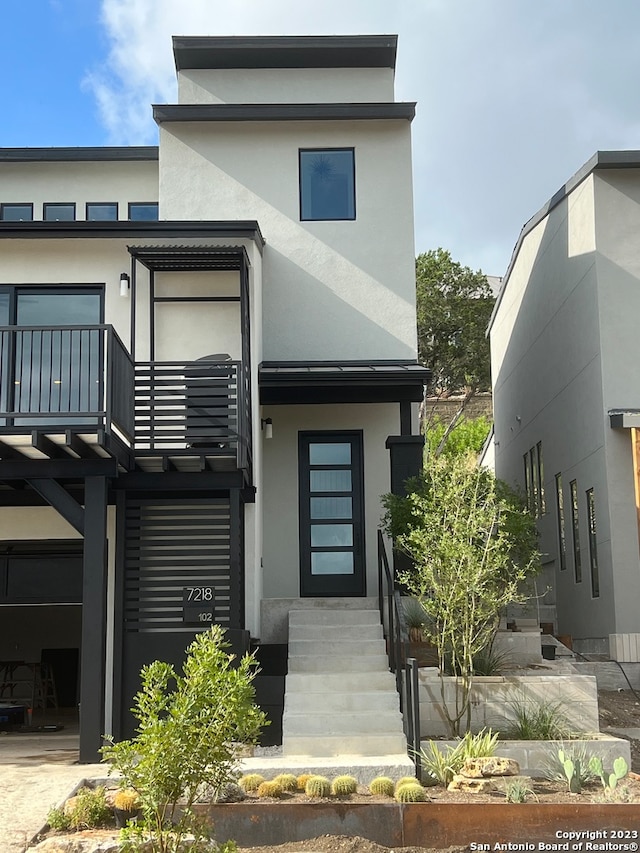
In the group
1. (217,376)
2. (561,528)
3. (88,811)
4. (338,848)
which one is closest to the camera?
(338,848)

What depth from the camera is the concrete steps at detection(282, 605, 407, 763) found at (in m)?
11.1

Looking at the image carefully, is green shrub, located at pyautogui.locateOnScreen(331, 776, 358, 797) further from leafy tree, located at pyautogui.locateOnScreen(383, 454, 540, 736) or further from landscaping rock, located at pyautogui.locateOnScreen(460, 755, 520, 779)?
leafy tree, located at pyautogui.locateOnScreen(383, 454, 540, 736)

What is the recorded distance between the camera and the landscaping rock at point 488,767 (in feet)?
31.9

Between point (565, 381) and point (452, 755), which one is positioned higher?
point (565, 381)

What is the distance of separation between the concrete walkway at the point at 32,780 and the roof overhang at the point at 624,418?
29.0 ft

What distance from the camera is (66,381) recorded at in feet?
41.7

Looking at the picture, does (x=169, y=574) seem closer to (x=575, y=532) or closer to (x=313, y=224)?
(x=313, y=224)

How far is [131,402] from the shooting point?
498 inches

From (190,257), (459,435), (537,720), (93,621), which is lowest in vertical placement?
(537,720)

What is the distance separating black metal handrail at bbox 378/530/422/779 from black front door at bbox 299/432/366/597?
1.86 metres

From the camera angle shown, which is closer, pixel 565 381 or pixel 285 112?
pixel 285 112

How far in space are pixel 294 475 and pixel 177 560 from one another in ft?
11.0

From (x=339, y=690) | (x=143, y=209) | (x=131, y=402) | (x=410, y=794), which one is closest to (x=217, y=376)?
(x=131, y=402)

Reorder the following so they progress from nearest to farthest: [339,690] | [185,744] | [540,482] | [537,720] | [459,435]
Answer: [185,744] → [537,720] → [339,690] → [540,482] → [459,435]
